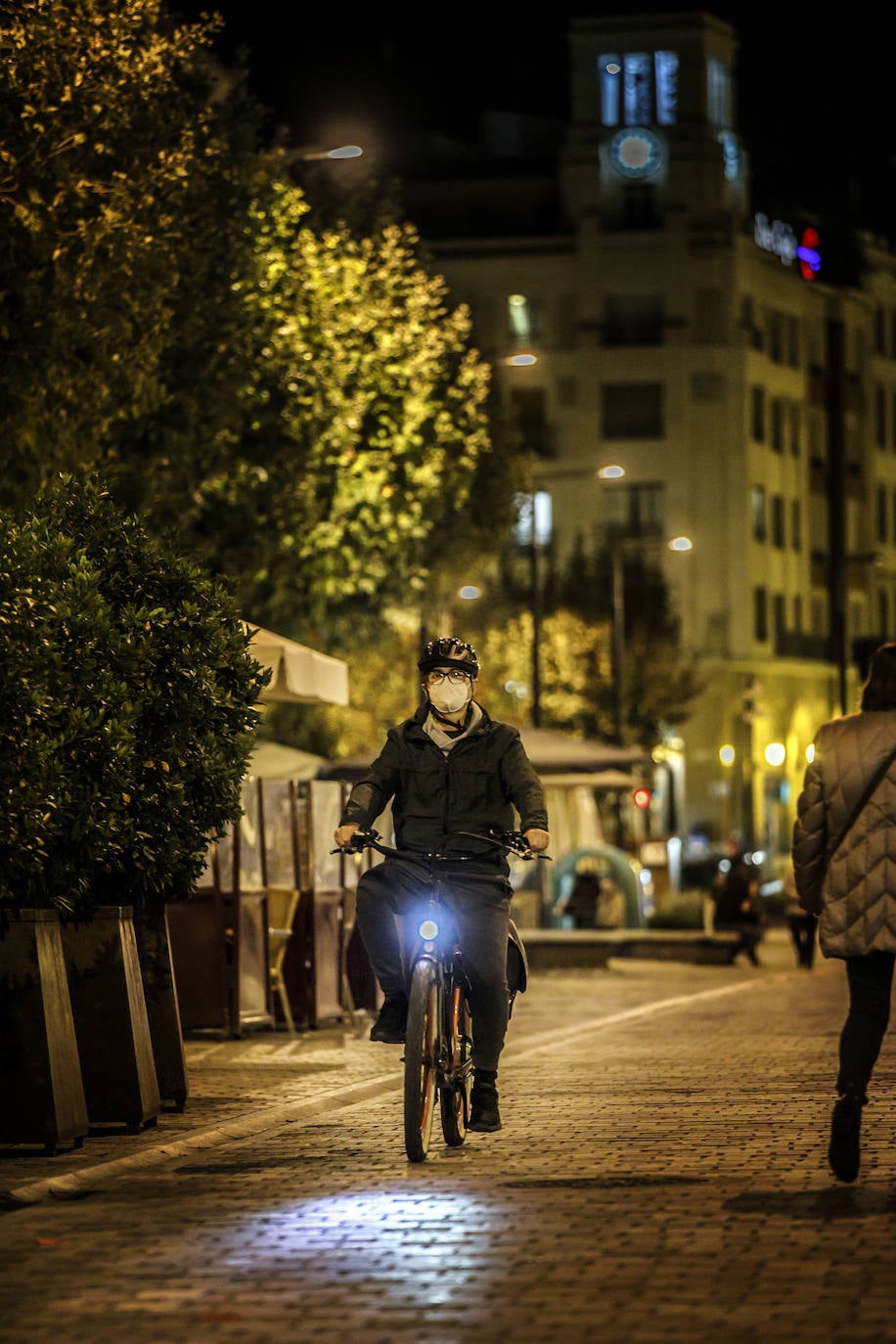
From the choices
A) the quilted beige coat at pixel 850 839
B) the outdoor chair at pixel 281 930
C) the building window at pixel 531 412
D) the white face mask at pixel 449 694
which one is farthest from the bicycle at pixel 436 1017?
the building window at pixel 531 412

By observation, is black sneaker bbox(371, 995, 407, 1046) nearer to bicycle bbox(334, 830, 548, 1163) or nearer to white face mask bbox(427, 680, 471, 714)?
bicycle bbox(334, 830, 548, 1163)

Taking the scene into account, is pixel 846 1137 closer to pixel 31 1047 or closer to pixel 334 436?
pixel 31 1047

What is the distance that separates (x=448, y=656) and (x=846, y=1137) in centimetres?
272

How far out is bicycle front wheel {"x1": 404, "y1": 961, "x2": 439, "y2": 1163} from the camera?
33.3 feet

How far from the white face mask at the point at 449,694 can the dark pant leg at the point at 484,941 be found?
29.1 inches

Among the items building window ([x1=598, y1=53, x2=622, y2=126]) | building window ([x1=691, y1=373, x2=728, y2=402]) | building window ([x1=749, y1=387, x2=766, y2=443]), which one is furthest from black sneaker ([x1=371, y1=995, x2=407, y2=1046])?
building window ([x1=598, y1=53, x2=622, y2=126])

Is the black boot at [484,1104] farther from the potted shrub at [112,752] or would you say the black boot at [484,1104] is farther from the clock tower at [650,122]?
the clock tower at [650,122]

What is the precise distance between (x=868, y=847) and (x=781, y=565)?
71918 millimetres

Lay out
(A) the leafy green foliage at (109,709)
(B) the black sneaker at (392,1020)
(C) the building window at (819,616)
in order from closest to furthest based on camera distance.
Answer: (B) the black sneaker at (392,1020)
(A) the leafy green foliage at (109,709)
(C) the building window at (819,616)

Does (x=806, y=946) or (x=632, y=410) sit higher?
(x=632, y=410)

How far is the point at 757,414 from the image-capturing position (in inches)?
3123

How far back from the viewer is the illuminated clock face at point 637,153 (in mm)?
78062

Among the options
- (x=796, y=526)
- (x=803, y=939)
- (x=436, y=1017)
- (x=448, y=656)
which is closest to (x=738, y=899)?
(x=803, y=939)

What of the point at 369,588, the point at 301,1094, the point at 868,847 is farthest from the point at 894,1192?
the point at 369,588
